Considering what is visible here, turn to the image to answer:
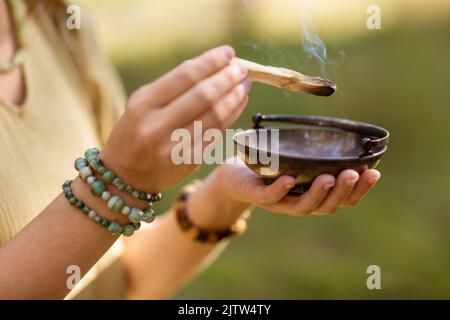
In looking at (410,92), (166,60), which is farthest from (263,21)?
(410,92)

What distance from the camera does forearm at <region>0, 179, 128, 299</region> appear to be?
1192 millimetres

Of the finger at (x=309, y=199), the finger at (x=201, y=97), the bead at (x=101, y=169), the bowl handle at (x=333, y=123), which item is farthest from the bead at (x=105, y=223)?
the bowl handle at (x=333, y=123)

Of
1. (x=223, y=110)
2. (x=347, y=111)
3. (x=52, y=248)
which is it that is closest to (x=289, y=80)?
(x=223, y=110)

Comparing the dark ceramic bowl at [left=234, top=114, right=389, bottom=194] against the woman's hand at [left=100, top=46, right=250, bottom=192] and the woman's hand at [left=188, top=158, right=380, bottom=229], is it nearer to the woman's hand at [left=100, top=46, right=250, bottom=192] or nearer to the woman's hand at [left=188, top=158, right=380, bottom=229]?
the woman's hand at [left=188, top=158, right=380, bottom=229]

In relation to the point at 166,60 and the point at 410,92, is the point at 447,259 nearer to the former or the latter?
the point at 410,92

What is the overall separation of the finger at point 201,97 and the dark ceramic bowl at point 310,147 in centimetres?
19

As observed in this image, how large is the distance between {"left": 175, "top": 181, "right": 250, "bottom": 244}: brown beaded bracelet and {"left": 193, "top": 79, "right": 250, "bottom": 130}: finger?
2.36 ft

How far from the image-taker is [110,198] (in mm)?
1148

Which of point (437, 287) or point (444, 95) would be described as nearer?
point (437, 287)

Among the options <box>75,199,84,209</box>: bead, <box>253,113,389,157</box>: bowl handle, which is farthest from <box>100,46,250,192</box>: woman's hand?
<box>253,113,389,157</box>: bowl handle

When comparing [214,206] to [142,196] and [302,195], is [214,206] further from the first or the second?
[142,196]

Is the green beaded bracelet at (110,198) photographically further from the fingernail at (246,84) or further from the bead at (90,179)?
the fingernail at (246,84)

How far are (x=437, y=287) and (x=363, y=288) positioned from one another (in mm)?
385
